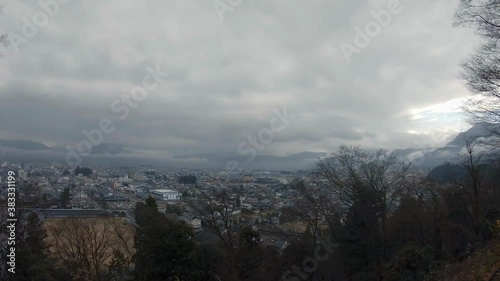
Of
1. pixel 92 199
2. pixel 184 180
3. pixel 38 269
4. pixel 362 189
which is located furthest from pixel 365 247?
pixel 184 180

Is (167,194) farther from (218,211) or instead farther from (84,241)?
(218,211)

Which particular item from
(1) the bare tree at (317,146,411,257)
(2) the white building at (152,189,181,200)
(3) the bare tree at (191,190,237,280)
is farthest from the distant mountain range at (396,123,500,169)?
(2) the white building at (152,189,181,200)

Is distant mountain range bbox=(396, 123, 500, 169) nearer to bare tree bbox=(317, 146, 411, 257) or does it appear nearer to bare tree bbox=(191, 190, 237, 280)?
bare tree bbox=(317, 146, 411, 257)

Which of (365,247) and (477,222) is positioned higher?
(477,222)

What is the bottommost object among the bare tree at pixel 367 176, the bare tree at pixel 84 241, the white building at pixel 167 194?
the bare tree at pixel 84 241

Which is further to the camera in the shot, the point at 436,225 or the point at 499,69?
the point at 436,225

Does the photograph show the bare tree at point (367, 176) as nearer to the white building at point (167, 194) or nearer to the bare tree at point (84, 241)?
the bare tree at point (84, 241)

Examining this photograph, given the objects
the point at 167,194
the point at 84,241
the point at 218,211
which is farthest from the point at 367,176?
the point at 167,194

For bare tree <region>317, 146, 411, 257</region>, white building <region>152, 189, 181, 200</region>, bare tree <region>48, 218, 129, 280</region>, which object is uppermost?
bare tree <region>317, 146, 411, 257</region>

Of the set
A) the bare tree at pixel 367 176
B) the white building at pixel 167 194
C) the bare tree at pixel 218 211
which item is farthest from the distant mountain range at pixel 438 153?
the white building at pixel 167 194

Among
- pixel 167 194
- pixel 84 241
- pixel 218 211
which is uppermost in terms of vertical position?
pixel 218 211

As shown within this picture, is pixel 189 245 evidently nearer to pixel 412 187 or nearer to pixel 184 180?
pixel 412 187
